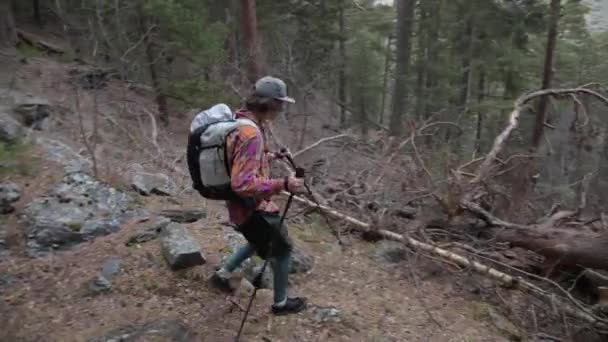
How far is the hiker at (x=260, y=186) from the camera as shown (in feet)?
10.9

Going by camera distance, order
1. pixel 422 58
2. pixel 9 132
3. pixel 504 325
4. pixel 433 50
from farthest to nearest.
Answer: pixel 422 58, pixel 433 50, pixel 9 132, pixel 504 325

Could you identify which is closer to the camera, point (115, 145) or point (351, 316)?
point (351, 316)

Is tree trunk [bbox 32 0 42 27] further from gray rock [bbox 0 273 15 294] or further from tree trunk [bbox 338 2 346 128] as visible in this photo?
gray rock [bbox 0 273 15 294]

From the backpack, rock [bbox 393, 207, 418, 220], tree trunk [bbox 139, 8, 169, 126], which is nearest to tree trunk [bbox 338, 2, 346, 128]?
tree trunk [bbox 139, 8, 169, 126]

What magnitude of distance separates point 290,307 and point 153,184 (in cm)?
356

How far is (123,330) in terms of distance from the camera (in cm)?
387

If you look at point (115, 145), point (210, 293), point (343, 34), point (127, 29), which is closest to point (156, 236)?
point (210, 293)

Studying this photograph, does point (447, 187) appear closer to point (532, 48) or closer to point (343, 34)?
point (532, 48)

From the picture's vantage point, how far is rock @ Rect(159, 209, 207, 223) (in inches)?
236

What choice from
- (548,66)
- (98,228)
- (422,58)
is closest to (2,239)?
(98,228)

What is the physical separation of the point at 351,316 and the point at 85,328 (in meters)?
2.25

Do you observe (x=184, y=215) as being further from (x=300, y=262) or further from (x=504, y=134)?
(x=504, y=134)

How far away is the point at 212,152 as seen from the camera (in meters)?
3.44

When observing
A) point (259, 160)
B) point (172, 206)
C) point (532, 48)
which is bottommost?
point (172, 206)
